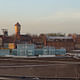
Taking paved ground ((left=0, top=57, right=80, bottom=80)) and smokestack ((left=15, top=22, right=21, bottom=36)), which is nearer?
paved ground ((left=0, top=57, right=80, bottom=80))

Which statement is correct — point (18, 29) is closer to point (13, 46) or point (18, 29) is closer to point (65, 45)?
point (13, 46)

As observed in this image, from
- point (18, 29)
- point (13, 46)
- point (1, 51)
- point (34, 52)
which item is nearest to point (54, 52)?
point (34, 52)

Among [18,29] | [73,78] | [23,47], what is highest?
[18,29]

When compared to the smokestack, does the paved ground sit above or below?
below

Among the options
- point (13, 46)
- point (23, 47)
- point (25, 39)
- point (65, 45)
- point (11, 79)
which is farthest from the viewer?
point (25, 39)

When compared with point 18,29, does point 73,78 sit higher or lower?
lower

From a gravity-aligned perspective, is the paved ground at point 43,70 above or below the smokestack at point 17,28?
below

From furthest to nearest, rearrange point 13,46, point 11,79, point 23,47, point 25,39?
point 25,39, point 13,46, point 23,47, point 11,79

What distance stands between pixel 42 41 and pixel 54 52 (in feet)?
71.1

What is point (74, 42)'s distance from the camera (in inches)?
1841

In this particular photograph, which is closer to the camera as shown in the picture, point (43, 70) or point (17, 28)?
point (43, 70)

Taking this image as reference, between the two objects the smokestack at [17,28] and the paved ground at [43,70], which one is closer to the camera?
the paved ground at [43,70]

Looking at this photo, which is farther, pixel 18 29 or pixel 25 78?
pixel 18 29

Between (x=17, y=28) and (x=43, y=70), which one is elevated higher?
(x=17, y=28)
